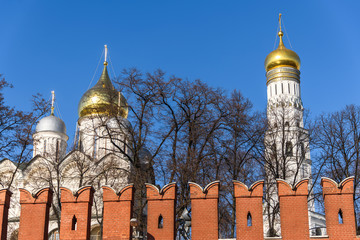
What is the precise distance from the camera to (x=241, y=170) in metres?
24.4

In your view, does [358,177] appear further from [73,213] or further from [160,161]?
[73,213]

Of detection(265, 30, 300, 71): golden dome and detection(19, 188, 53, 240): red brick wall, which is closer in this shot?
detection(19, 188, 53, 240): red brick wall

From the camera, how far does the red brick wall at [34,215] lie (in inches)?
576

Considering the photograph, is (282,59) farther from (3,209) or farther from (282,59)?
(3,209)

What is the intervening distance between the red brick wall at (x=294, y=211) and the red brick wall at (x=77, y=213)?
446 centimetres

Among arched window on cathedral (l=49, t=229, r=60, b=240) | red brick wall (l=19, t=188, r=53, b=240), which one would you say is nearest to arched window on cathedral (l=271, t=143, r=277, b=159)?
red brick wall (l=19, t=188, r=53, b=240)

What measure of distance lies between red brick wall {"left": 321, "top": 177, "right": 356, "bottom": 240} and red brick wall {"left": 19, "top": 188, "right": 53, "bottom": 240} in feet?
21.3

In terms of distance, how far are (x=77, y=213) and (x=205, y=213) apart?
9.80 ft

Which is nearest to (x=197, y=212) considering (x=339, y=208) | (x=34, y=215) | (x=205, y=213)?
(x=205, y=213)

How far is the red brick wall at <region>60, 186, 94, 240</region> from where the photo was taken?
14453 mm

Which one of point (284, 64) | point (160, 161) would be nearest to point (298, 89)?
point (284, 64)

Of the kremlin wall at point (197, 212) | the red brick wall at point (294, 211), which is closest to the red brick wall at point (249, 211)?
the kremlin wall at point (197, 212)

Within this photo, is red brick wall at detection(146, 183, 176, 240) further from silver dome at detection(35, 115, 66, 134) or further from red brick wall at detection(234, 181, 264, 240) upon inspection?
silver dome at detection(35, 115, 66, 134)

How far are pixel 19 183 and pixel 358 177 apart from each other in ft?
79.1
